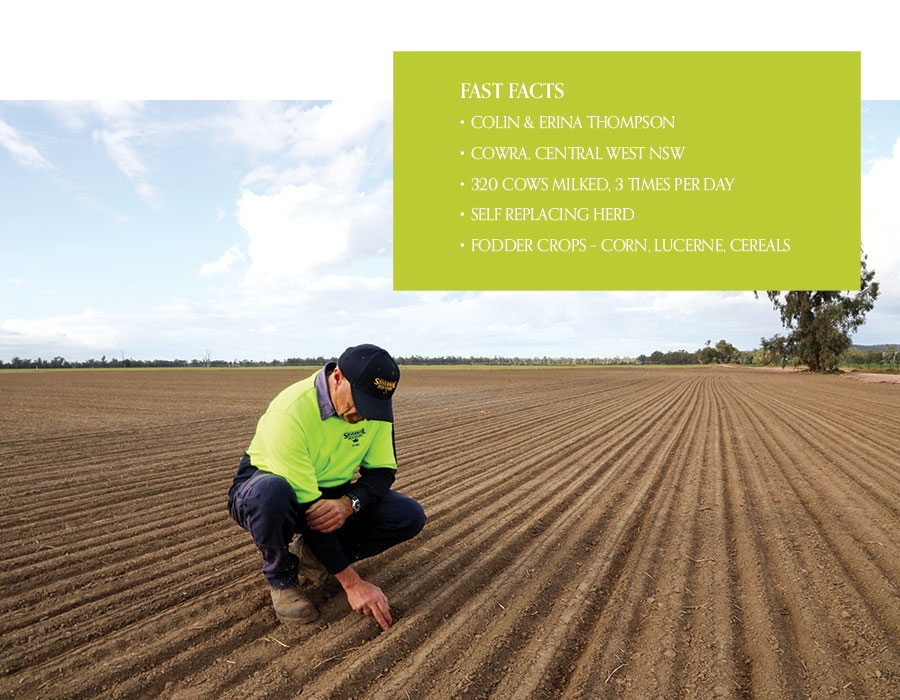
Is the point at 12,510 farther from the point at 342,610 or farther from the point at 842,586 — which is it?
the point at 842,586

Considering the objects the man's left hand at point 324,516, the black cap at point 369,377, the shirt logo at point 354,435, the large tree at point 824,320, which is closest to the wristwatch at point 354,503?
the man's left hand at point 324,516

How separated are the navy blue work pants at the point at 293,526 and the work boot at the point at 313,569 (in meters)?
0.18

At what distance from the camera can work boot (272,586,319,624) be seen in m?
2.67

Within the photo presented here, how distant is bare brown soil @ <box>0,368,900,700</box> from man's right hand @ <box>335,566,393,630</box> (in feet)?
0.28

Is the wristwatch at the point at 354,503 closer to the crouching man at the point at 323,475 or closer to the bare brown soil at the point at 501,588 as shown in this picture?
the crouching man at the point at 323,475

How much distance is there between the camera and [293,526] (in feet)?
8.41

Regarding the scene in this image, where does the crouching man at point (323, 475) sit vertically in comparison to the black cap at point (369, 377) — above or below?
below

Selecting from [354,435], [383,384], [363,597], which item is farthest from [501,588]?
[383,384]

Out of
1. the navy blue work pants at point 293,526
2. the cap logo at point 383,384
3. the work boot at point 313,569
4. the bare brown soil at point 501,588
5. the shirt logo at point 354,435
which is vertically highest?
the cap logo at point 383,384

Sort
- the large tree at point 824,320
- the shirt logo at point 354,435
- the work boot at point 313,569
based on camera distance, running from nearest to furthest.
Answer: the shirt logo at point 354,435, the work boot at point 313,569, the large tree at point 824,320

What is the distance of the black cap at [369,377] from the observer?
2471mm

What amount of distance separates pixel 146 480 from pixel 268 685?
4.26m

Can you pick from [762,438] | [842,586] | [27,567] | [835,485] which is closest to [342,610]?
[27,567]

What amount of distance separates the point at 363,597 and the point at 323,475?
2.16 feet
